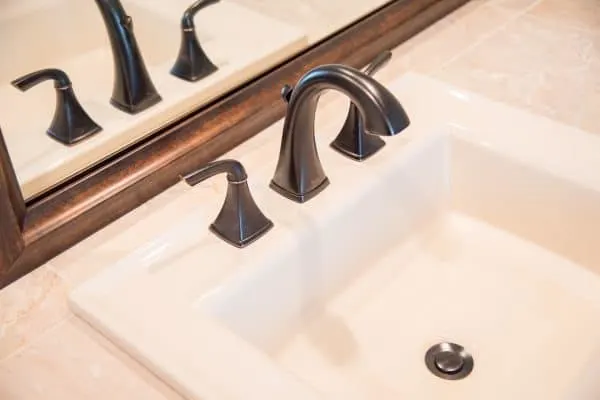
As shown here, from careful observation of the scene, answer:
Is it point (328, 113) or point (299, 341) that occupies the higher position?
point (328, 113)

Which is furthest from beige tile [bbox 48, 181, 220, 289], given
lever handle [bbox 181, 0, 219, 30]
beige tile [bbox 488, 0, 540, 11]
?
beige tile [bbox 488, 0, 540, 11]

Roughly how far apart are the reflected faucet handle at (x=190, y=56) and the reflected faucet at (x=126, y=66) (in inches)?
2.1

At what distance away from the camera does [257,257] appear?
851 millimetres

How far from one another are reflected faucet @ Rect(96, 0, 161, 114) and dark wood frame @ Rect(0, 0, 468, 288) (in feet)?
0.15

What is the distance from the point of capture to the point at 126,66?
0.96 m

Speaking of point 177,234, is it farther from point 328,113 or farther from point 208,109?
point 328,113

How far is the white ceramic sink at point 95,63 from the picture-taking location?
2.84ft

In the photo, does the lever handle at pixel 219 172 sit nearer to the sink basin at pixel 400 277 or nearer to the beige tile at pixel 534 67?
the sink basin at pixel 400 277

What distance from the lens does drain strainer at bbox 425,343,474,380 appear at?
2.92 ft

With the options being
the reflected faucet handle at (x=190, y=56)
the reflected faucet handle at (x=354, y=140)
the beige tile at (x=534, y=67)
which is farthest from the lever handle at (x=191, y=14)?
the beige tile at (x=534, y=67)

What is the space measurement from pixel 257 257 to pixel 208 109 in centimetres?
25

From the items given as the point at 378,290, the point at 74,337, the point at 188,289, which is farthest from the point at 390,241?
the point at 74,337

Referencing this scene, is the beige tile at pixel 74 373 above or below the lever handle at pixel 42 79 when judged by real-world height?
below

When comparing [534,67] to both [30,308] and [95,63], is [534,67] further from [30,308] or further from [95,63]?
[30,308]
